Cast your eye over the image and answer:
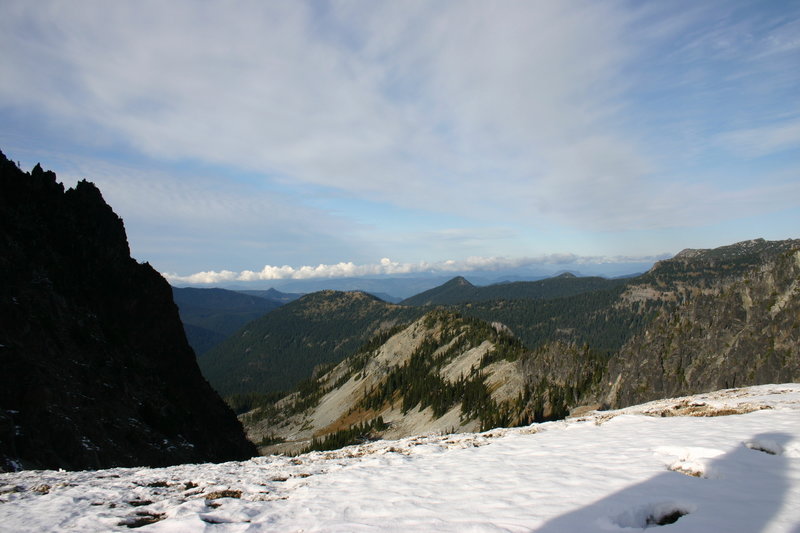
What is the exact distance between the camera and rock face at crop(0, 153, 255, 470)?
1069 inches

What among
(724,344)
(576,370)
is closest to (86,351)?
(576,370)

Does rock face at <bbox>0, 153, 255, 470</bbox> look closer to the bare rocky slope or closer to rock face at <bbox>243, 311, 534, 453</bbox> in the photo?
rock face at <bbox>243, 311, 534, 453</bbox>

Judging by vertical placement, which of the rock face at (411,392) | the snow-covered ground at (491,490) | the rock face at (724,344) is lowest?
the rock face at (411,392)

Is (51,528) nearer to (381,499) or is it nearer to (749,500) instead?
(381,499)

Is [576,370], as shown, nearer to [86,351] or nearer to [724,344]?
[724,344]

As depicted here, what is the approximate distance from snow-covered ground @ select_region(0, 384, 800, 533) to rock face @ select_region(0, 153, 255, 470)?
1484 centimetres

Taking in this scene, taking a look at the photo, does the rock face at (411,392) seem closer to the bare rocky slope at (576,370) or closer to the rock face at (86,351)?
the bare rocky slope at (576,370)

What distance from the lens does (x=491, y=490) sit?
950 centimetres

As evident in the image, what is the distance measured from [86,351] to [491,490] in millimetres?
46339

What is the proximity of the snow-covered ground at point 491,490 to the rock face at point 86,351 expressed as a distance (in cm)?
1484

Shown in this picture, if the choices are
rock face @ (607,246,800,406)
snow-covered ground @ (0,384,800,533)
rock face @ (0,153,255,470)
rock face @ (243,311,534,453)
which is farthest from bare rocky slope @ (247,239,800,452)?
snow-covered ground @ (0,384,800,533)

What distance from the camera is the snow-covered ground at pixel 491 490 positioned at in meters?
7.32

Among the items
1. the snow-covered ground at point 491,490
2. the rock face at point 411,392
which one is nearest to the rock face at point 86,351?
the snow-covered ground at point 491,490

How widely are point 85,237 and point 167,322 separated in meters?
18.2
